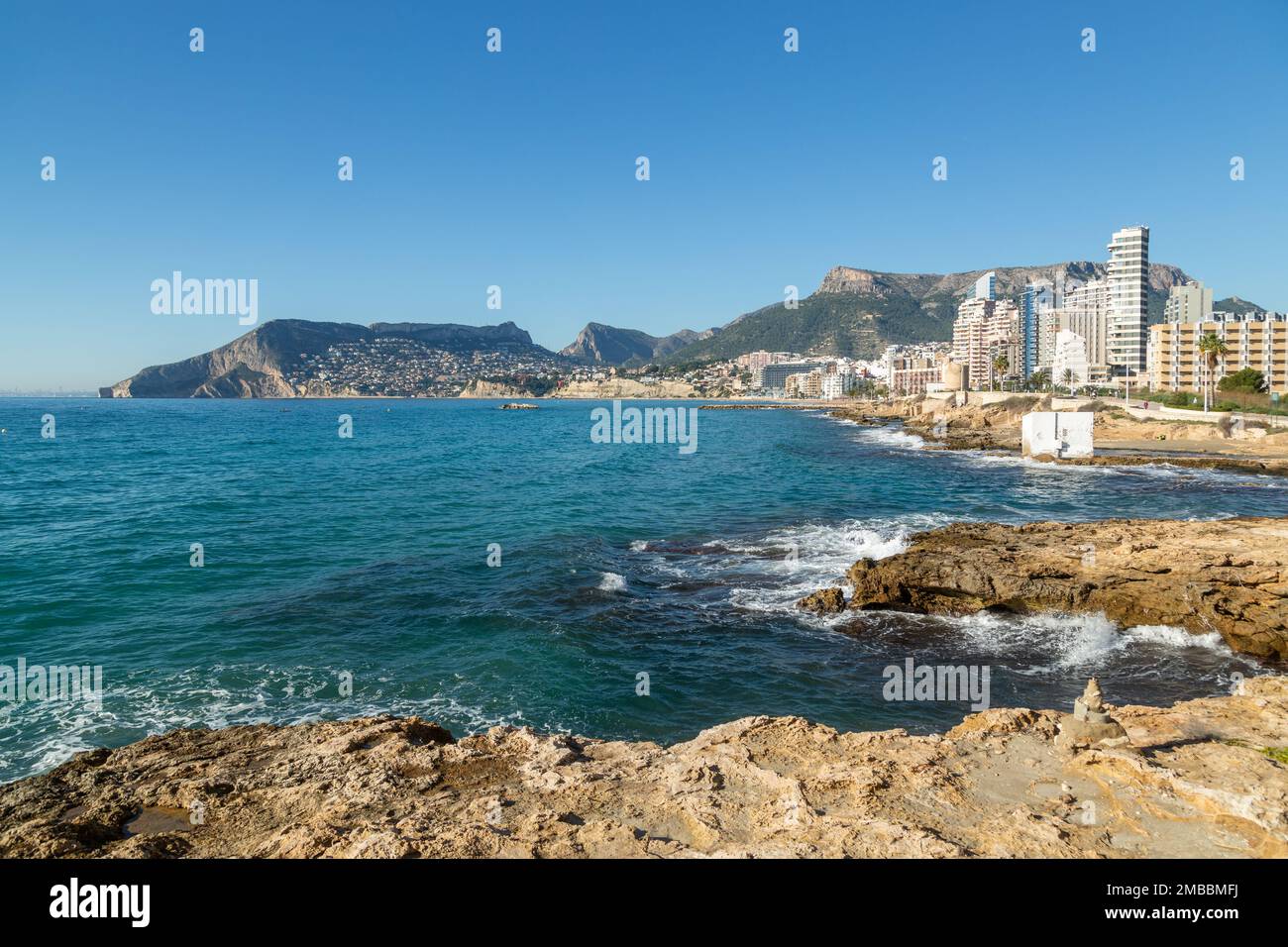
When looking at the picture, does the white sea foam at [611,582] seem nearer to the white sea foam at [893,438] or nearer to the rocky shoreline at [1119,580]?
the rocky shoreline at [1119,580]

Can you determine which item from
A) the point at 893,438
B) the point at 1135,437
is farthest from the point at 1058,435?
the point at 893,438

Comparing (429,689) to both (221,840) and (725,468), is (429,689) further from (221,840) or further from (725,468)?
(725,468)

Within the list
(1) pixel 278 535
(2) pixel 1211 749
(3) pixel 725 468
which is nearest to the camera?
(2) pixel 1211 749

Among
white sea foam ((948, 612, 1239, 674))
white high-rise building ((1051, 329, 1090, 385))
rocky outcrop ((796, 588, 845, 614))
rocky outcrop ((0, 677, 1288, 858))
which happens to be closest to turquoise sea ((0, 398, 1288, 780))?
white sea foam ((948, 612, 1239, 674))

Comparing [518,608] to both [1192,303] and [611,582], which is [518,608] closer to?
[611,582]

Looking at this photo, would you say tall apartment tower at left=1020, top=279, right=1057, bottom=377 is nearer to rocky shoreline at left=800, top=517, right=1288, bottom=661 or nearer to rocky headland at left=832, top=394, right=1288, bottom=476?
rocky headland at left=832, top=394, right=1288, bottom=476
